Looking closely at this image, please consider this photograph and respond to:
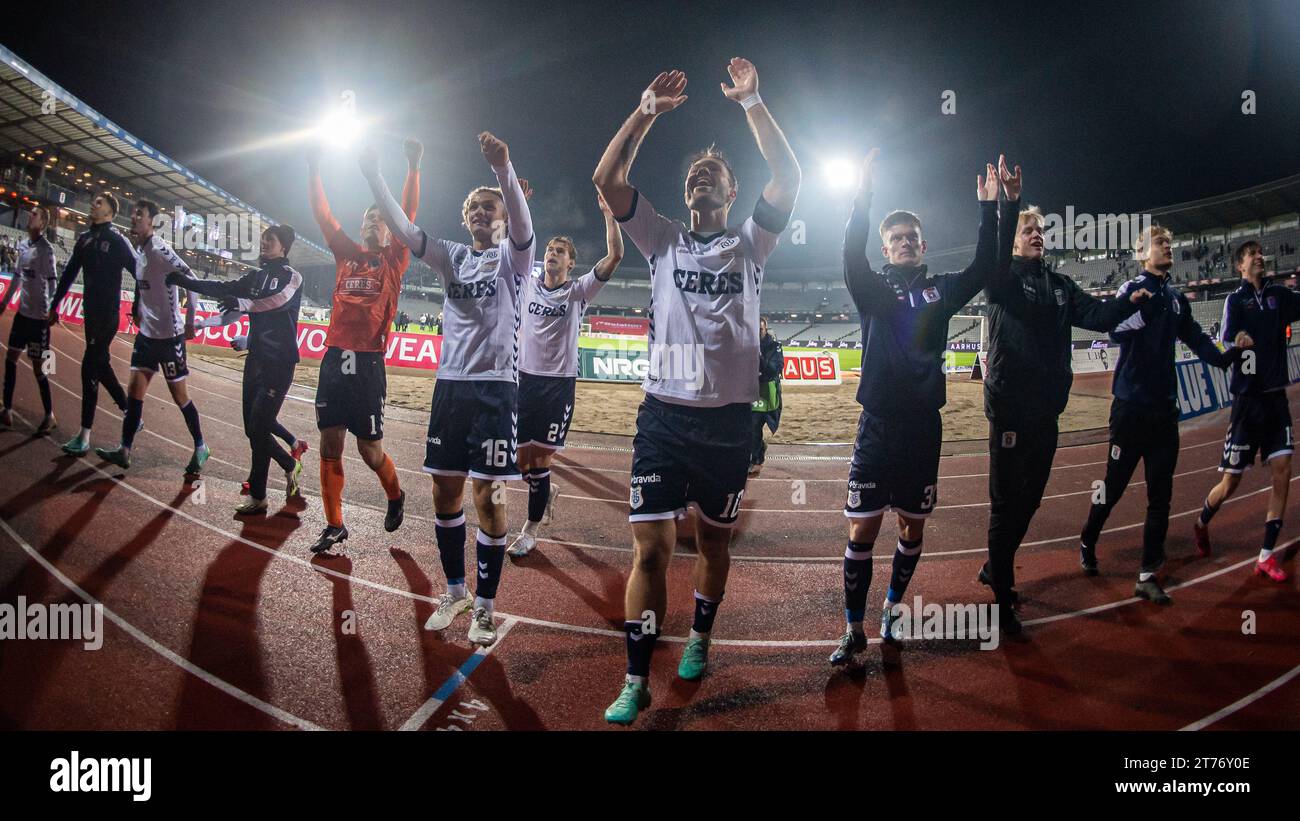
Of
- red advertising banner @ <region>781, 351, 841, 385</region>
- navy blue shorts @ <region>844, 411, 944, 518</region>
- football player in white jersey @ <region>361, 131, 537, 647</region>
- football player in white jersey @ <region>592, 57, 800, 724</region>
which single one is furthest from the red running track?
red advertising banner @ <region>781, 351, 841, 385</region>

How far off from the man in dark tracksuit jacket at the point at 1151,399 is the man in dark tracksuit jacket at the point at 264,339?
6845 millimetres

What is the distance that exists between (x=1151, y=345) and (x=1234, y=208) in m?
48.0

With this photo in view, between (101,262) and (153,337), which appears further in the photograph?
(101,262)

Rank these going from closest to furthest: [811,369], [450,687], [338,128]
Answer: [450,687] < [338,128] < [811,369]

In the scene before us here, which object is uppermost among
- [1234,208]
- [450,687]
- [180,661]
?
[1234,208]

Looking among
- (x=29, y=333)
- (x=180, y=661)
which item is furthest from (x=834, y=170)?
(x=180, y=661)

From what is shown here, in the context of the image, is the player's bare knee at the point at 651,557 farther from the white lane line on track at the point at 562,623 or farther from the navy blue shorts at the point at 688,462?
the white lane line on track at the point at 562,623

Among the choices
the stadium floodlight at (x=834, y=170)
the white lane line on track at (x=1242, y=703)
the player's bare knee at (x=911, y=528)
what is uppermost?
the stadium floodlight at (x=834, y=170)

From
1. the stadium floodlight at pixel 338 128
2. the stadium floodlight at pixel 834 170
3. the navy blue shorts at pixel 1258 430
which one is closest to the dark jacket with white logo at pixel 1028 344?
the navy blue shorts at pixel 1258 430

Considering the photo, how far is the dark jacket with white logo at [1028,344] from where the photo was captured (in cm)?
359

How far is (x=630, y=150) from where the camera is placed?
99.7 inches

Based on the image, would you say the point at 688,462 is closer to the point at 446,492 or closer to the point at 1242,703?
the point at 446,492

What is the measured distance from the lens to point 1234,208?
116 ft
